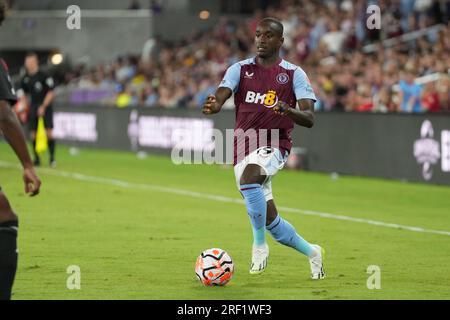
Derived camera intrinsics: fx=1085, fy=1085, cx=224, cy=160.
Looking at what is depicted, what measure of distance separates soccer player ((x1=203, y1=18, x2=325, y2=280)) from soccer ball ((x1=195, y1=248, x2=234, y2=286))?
22.3 inches

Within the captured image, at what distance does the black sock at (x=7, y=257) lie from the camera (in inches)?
300

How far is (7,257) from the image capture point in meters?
7.65

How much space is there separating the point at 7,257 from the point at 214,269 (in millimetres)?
2659

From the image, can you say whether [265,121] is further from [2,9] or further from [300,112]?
[2,9]

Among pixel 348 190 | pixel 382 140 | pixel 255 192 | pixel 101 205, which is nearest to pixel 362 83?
pixel 382 140

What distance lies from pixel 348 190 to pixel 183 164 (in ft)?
24.4

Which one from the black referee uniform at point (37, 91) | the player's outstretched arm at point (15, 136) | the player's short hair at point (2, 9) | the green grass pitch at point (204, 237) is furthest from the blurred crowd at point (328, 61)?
the player's outstretched arm at point (15, 136)

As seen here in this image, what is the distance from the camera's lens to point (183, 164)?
26547 mm

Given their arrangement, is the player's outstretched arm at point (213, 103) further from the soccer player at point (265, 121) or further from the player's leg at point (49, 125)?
the player's leg at point (49, 125)

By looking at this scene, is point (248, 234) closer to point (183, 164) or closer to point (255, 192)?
point (255, 192)

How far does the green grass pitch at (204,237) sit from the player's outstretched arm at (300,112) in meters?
1.50

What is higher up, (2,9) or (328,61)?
(2,9)

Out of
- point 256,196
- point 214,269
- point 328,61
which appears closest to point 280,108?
point 256,196

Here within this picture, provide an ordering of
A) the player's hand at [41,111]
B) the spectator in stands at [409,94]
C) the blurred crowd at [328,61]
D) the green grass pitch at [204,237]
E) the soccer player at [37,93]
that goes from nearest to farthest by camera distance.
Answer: the green grass pitch at [204,237] → the spectator in stands at [409,94] → the blurred crowd at [328,61] → the player's hand at [41,111] → the soccer player at [37,93]
